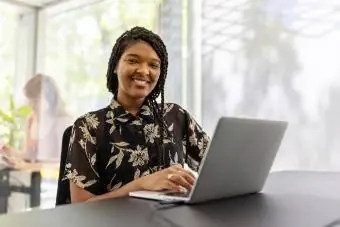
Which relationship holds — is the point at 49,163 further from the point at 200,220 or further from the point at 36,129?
the point at 200,220

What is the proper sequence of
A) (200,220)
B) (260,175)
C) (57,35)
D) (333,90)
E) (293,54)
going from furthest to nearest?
(57,35) < (293,54) < (333,90) < (260,175) < (200,220)

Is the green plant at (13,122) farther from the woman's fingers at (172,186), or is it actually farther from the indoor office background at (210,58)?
the woman's fingers at (172,186)

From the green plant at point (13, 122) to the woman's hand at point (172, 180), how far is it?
238 cm

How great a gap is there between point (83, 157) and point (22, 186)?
80.1 inches

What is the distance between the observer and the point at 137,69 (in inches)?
52.0

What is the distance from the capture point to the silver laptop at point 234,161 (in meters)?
0.86

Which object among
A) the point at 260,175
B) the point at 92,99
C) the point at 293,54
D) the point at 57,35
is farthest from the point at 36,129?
the point at 260,175

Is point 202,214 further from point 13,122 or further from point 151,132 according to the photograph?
point 13,122

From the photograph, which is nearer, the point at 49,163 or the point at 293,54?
the point at 293,54

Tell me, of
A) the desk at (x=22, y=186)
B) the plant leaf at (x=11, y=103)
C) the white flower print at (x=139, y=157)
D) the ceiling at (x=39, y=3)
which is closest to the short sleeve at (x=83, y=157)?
the white flower print at (x=139, y=157)

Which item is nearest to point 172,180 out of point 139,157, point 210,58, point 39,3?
point 139,157

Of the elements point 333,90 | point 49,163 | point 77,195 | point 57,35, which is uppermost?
point 57,35

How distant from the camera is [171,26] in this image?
9.76ft

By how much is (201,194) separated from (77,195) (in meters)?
0.42
